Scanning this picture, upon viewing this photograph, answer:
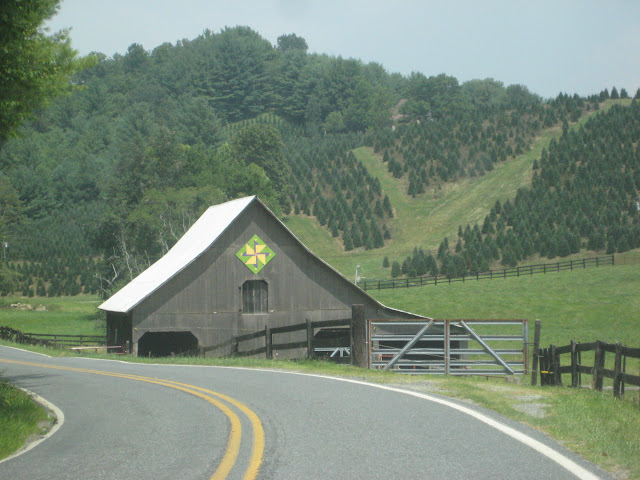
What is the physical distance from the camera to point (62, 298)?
88.9 metres

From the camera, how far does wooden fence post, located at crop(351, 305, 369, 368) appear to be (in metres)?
19.8

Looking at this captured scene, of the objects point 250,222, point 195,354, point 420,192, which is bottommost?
point 195,354

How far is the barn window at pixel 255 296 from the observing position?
3750cm

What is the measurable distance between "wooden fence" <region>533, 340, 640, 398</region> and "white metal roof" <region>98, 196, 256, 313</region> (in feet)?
67.8

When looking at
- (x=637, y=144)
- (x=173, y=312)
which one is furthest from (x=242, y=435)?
(x=637, y=144)

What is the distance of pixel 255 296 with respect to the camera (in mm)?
37688

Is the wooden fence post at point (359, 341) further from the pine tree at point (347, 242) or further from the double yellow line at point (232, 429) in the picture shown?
the pine tree at point (347, 242)

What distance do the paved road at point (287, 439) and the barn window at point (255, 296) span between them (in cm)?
2273

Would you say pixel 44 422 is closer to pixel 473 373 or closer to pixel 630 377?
pixel 630 377

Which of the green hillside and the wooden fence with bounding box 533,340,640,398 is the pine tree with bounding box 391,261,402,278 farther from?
the wooden fence with bounding box 533,340,640,398

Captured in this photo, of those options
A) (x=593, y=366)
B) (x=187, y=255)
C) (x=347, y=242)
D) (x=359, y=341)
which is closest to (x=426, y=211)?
(x=347, y=242)

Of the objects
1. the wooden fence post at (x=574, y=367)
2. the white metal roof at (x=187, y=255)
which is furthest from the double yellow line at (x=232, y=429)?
the white metal roof at (x=187, y=255)

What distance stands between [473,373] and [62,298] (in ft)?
253

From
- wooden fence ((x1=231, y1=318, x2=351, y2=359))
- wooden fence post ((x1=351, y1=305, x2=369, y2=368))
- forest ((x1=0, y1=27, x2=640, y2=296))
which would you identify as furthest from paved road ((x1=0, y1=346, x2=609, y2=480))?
forest ((x1=0, y1=27, x2=640, y2=296))
